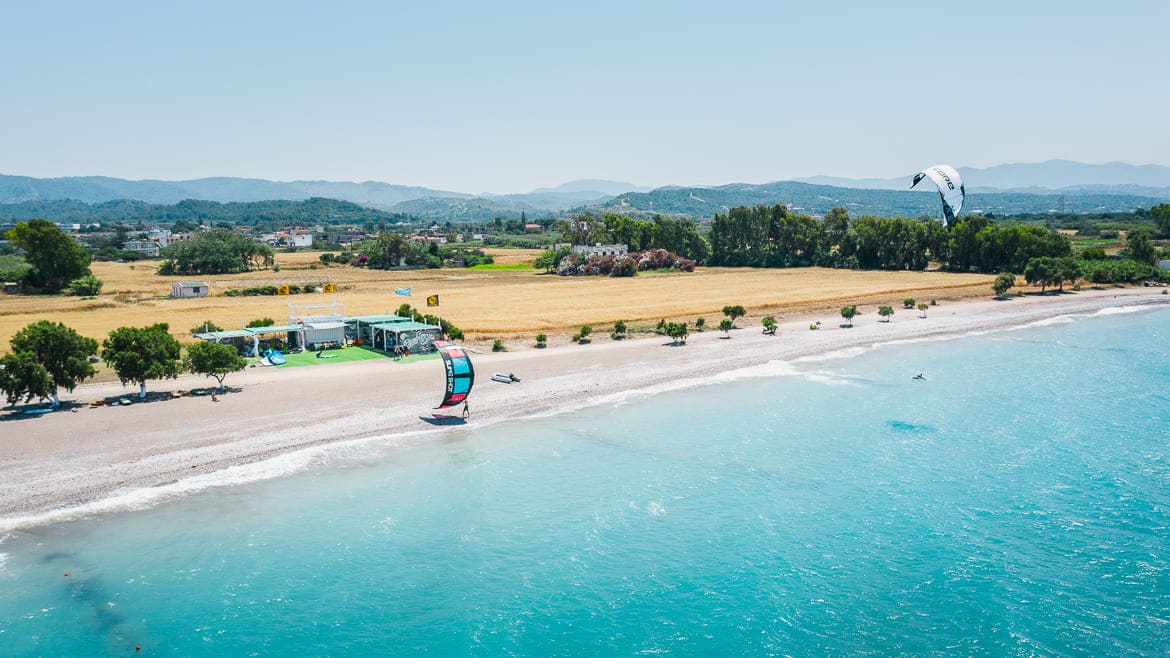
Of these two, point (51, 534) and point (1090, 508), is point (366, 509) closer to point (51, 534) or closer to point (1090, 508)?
point (51, 534)

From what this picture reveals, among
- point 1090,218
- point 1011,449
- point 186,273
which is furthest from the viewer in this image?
point 1090,218

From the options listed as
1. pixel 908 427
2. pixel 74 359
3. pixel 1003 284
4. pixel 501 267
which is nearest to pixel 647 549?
pixel 908 427

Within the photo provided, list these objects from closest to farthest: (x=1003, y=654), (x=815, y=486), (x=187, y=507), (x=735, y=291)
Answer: (x=1003, y=654) < (x=187, y=507) < (x=815, y=486) < (x=735, y=291)

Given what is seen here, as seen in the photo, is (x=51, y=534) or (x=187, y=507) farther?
(x=187, y=507)

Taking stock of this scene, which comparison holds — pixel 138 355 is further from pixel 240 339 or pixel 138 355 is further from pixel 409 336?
pixel 409 336

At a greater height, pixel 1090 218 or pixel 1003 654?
pixel 1090 218

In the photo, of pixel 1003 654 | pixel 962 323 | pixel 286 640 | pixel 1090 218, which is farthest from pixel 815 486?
pixel 1090 218

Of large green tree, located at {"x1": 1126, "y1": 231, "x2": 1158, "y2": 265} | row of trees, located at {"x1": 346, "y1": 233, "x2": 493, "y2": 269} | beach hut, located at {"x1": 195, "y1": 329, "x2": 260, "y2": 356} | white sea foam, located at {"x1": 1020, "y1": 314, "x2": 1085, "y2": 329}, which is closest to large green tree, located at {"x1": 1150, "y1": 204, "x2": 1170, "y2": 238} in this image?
large green tree, located at {"x1": 1126, "y1": 231, "x2": 1158, "y2": 265}
